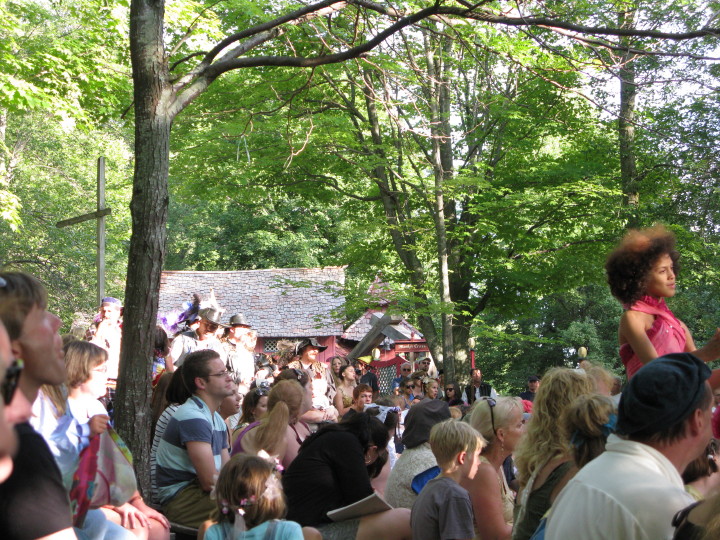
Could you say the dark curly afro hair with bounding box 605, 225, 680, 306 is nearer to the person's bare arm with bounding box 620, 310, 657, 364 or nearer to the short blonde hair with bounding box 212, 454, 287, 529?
the person's bare arm with bounding box 620, 310, 657, 364

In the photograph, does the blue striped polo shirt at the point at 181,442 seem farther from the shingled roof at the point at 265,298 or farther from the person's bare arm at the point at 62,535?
the shingled roof at the point at 265,298

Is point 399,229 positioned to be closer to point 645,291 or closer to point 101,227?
point 101,227

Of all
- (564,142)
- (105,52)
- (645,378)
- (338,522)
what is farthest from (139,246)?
(564,142)

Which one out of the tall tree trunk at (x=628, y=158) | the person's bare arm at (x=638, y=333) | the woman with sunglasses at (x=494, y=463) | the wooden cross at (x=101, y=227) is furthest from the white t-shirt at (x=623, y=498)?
the tall tree trunk at (x=628, y=158)

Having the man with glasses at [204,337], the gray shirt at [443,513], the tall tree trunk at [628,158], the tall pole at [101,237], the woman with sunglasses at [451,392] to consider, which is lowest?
the woman with sunglasses at [451,392]

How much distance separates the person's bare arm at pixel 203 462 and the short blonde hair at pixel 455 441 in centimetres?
151

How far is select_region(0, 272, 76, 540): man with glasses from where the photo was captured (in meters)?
2.31

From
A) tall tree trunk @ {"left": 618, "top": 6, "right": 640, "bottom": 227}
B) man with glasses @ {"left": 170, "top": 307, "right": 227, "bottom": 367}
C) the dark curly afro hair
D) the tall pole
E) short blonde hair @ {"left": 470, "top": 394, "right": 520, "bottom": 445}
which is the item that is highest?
tall tree trunk @ {"left": 618, "top": 6, "right": 640, "bottom": 227}

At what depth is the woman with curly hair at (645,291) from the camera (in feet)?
13.7

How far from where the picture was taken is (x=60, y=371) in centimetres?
243

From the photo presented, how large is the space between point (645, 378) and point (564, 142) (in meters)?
20.6

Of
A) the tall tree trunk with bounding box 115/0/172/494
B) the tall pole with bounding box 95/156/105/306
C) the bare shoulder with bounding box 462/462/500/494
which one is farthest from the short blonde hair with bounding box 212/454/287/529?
the tall pole with bounding box 95/156/105/306

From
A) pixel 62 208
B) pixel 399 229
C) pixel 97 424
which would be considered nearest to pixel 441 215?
pixel 399 229

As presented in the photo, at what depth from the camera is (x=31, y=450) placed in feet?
7.72
